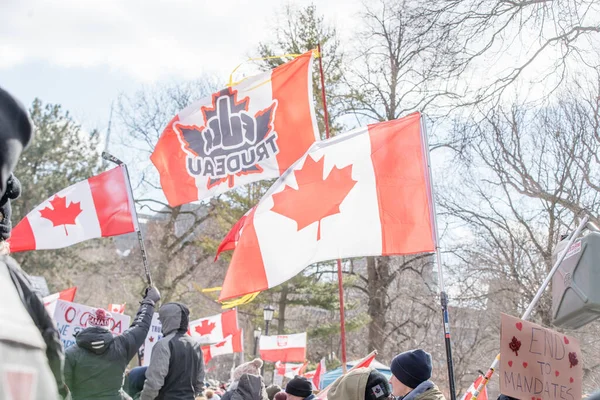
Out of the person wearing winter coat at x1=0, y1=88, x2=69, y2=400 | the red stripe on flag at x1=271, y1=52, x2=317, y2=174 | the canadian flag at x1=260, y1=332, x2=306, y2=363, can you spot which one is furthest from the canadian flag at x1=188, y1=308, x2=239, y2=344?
the person wearing winter coat at x1=0, y1=88, x2=69, y2=400

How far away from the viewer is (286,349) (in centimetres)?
2153

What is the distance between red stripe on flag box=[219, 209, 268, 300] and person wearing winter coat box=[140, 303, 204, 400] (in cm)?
64

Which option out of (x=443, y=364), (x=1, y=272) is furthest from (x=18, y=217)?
(x=1, y=272)

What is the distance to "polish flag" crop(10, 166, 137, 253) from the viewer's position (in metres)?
8.73

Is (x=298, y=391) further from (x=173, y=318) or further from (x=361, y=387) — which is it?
(x=361, y=387)

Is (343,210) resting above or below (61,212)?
below

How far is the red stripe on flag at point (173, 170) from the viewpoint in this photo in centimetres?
891

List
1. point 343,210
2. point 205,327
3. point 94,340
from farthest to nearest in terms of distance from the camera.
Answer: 1. point 205,327
2. point 343,210
3. point 94,340

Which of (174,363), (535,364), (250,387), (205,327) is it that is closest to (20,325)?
(535,364)

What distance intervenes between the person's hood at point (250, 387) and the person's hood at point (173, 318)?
2.24 ft

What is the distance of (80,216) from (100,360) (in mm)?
3792

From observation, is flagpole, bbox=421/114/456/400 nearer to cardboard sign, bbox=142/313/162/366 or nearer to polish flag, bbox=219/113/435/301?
polish flag, bbox=219/113/435/301

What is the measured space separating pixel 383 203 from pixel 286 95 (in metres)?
2.82

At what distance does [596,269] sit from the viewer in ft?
9.67
